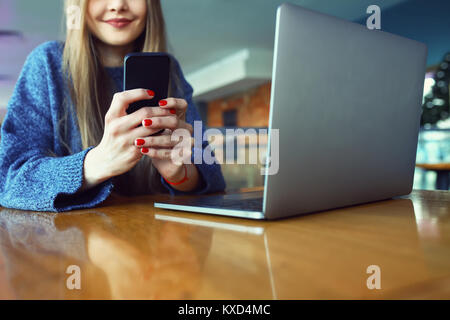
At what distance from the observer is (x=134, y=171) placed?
833 mm

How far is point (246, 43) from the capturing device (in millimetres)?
5902

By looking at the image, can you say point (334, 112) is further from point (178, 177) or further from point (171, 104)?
point (178, 177)

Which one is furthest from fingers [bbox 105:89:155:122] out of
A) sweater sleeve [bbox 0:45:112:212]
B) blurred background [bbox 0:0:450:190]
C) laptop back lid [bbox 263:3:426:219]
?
blurred background [bbox 0:0:450:190]

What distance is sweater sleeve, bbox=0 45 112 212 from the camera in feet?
1.80

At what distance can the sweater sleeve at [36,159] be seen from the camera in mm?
549

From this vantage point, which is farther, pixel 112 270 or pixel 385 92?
pixel 385 92

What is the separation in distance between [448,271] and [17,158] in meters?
0.66

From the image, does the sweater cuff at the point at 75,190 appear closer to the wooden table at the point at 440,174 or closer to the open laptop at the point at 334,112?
the open laptop at the point at 334,112

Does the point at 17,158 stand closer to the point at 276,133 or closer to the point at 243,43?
the point at 276,133

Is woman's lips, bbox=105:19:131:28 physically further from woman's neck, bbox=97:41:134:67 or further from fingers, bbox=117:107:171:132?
fingers, bbox=117:107:171:132

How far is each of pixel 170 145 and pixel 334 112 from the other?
11.0 inches

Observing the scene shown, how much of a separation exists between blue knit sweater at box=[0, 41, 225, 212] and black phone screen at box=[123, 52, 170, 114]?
15cm

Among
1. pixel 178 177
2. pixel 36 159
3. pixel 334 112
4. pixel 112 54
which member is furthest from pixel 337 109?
pixel 112 54
